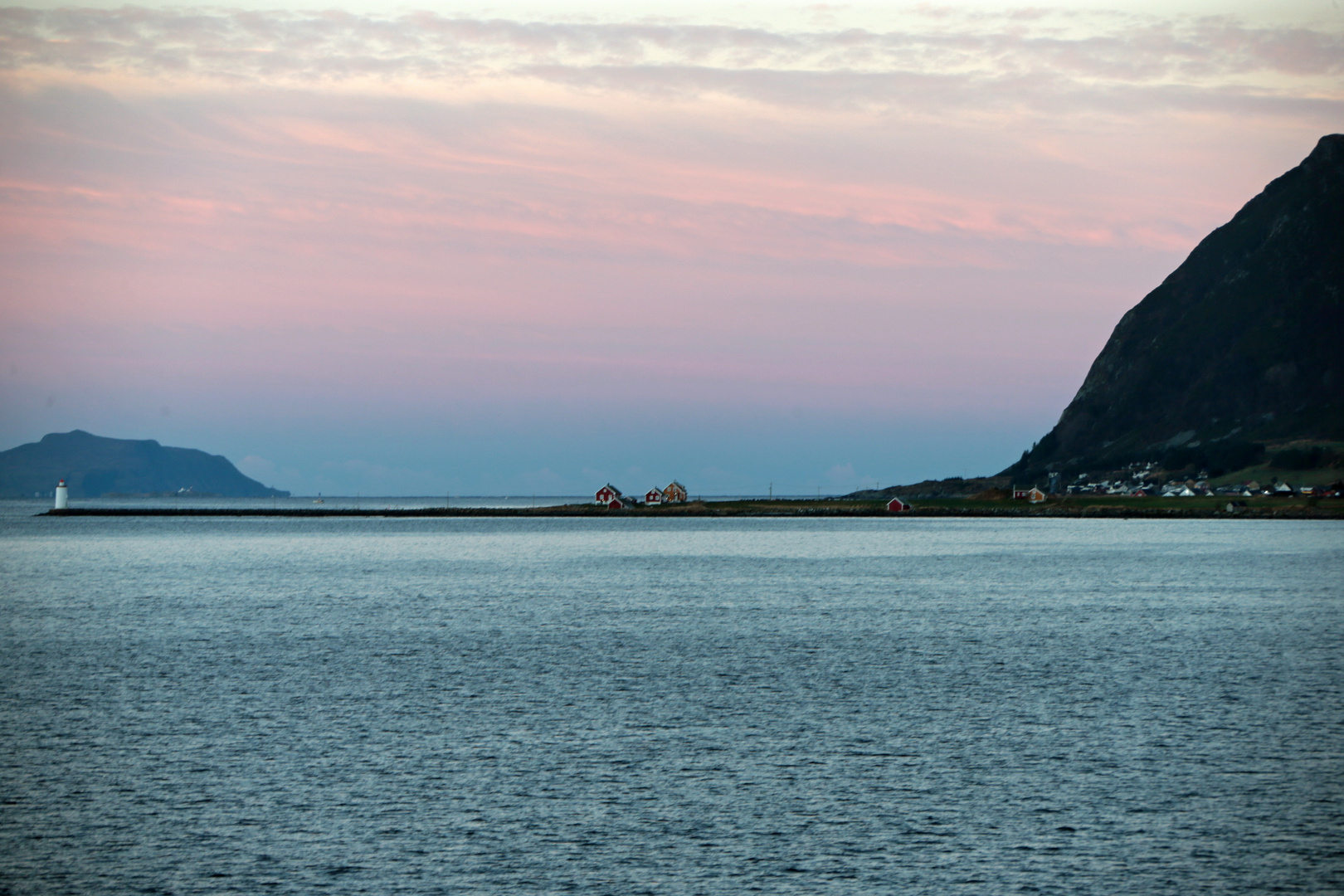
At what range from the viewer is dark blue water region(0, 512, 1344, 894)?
70.9 ft

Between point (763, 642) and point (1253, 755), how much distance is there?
89.3ft

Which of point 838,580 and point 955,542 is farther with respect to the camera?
point 955,542

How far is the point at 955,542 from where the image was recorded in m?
169

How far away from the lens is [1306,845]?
22500 mm

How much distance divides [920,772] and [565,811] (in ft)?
29.5

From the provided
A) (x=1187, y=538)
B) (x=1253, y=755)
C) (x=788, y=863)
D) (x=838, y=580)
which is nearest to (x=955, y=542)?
(x=1187, y=538)

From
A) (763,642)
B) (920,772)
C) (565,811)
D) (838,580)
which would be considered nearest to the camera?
(565,811)

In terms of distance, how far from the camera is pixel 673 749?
30.8 m

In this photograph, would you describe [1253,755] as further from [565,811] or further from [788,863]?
[565,811]

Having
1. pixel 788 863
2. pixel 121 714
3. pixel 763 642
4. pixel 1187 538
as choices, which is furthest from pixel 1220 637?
pixel 1187 538

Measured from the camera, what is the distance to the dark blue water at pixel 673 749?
2162 centimetres

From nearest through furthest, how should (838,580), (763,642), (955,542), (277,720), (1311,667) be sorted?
(277,720)
(1311,667)
(763,642)
(838,580)
(955,542)

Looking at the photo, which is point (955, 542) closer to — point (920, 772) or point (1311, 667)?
point (1311, 667)

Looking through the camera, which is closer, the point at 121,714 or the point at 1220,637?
the point at 121,714
